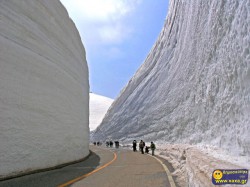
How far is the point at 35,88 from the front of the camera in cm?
1206

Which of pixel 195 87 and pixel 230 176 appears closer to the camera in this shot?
pixel 230 176

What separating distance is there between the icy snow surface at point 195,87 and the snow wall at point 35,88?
5.47 meters

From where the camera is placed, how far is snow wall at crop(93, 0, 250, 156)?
10.2 metres

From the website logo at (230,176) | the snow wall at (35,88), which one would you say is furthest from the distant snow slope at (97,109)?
the website logo at (230,176)

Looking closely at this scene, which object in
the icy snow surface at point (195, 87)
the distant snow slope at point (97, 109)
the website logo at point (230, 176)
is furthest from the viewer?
the distant snow slope at point (97, 109)

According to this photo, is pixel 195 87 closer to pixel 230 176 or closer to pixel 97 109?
pixel 230 176

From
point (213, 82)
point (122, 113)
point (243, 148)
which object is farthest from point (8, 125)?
point (122, 113)

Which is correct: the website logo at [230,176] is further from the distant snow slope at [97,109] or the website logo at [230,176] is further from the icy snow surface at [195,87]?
the distant snow slope at [97,109]

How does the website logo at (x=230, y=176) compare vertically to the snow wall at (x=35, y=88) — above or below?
below

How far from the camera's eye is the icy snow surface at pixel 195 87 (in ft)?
33.2

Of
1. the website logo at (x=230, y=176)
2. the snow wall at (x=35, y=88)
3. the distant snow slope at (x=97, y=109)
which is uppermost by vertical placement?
the distant snow slope at (x=97, y=109)

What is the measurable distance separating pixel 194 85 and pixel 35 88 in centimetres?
1868

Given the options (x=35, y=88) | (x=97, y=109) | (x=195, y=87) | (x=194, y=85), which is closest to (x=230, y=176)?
(x=35, y=88)

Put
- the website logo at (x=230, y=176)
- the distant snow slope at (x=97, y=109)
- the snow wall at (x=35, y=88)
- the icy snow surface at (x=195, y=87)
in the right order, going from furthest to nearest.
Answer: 1. the distant snow slope at (x=97, y=109)
2. the icy snow surface at (x=195, y=87)
3. the snow wall at (x=35, y=88)
4. the website logo at (x=230, y=176)
